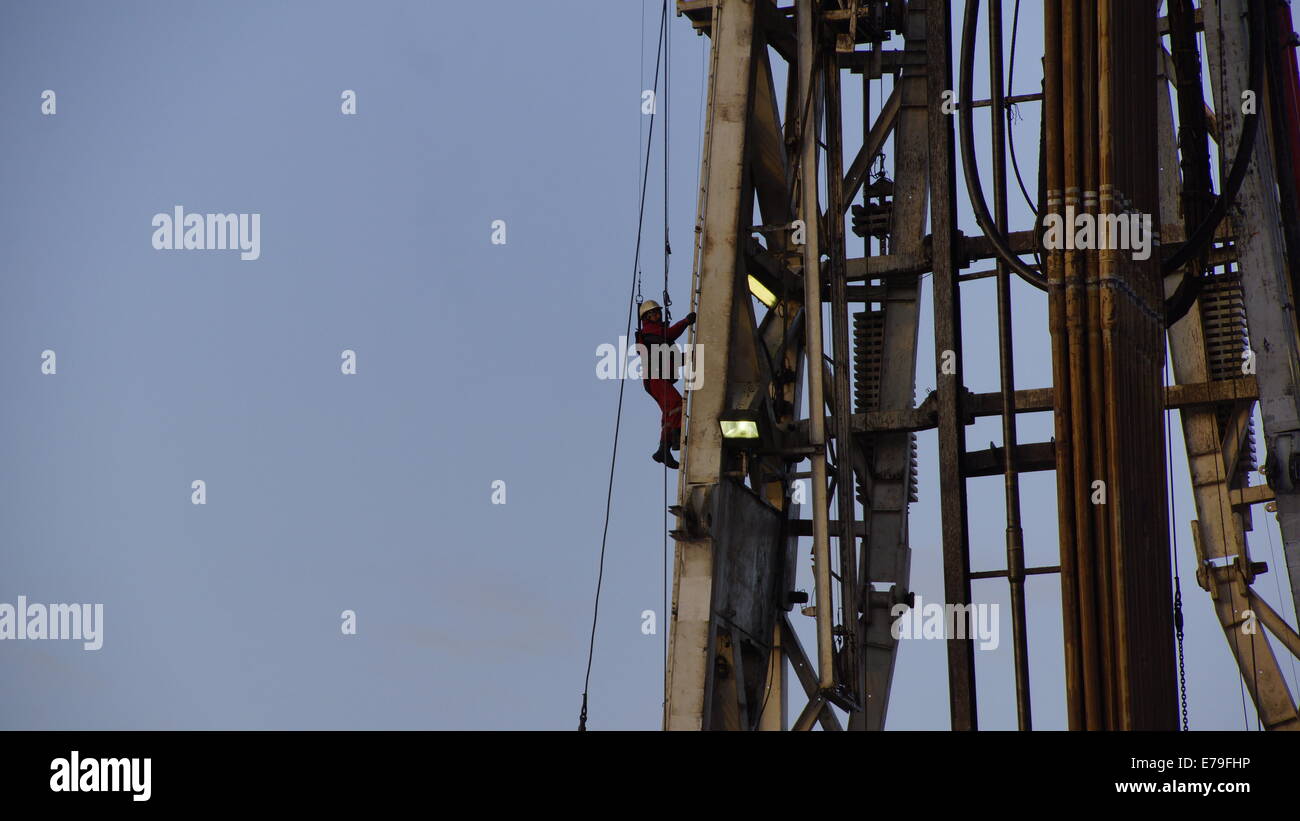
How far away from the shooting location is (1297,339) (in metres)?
14.3

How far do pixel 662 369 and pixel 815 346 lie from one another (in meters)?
1.30

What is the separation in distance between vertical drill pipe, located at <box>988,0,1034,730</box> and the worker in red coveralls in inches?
103

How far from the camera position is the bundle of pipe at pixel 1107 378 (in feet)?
39.4

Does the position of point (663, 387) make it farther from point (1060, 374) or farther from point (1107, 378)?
point (1107, 378)

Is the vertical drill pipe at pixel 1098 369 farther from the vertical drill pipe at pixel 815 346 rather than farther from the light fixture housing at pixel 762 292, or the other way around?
the light fixture housing at pixel 762 292

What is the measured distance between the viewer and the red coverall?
548 inches

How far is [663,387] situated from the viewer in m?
14.2

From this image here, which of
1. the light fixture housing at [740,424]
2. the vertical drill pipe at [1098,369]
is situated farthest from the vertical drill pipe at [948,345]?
the light fixture housing at [740,424]

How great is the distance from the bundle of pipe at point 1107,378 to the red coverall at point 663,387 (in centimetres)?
314

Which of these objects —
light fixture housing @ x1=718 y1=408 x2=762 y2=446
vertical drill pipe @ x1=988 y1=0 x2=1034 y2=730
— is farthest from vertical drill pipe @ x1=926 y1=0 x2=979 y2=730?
light fixture housing @ x1=718 y1=408 x2=762 y2=446

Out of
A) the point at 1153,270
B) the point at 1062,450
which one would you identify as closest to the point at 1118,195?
the point at 1153,270
